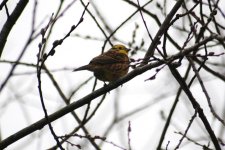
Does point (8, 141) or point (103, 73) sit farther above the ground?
Answer: point (103, 73)

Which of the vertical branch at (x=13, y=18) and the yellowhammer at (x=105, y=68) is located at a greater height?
the yellowhammer at (x=105, y=68)

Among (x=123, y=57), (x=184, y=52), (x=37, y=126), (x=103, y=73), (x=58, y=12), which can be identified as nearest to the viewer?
(x=184, y=52)

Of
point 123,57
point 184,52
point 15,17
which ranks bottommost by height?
point 184,52

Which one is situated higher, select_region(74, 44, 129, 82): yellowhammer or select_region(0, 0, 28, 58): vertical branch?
select_region(74, 44, 129, 82): yellowhammer

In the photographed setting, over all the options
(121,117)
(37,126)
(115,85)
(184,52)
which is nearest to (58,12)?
(115,85)

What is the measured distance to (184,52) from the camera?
287 centimetres

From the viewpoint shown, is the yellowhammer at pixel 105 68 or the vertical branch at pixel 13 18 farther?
the yellowhammer at pixel 105 68

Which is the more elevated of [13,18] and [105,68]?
[105,68]

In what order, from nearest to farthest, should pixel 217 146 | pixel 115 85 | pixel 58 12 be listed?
1. pixel 217 146
2. pixel 115 85
3. pixel 58 12

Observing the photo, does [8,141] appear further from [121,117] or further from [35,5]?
[121,117]

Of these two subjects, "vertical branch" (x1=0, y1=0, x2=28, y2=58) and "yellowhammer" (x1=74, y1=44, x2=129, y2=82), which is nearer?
"vertical branch" (x1=0, y1=0, x2=28, y2=58)

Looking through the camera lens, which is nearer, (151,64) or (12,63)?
(151,64)

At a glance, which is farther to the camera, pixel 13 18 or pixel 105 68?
pixel 105 68

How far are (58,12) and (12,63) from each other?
2.37ft
